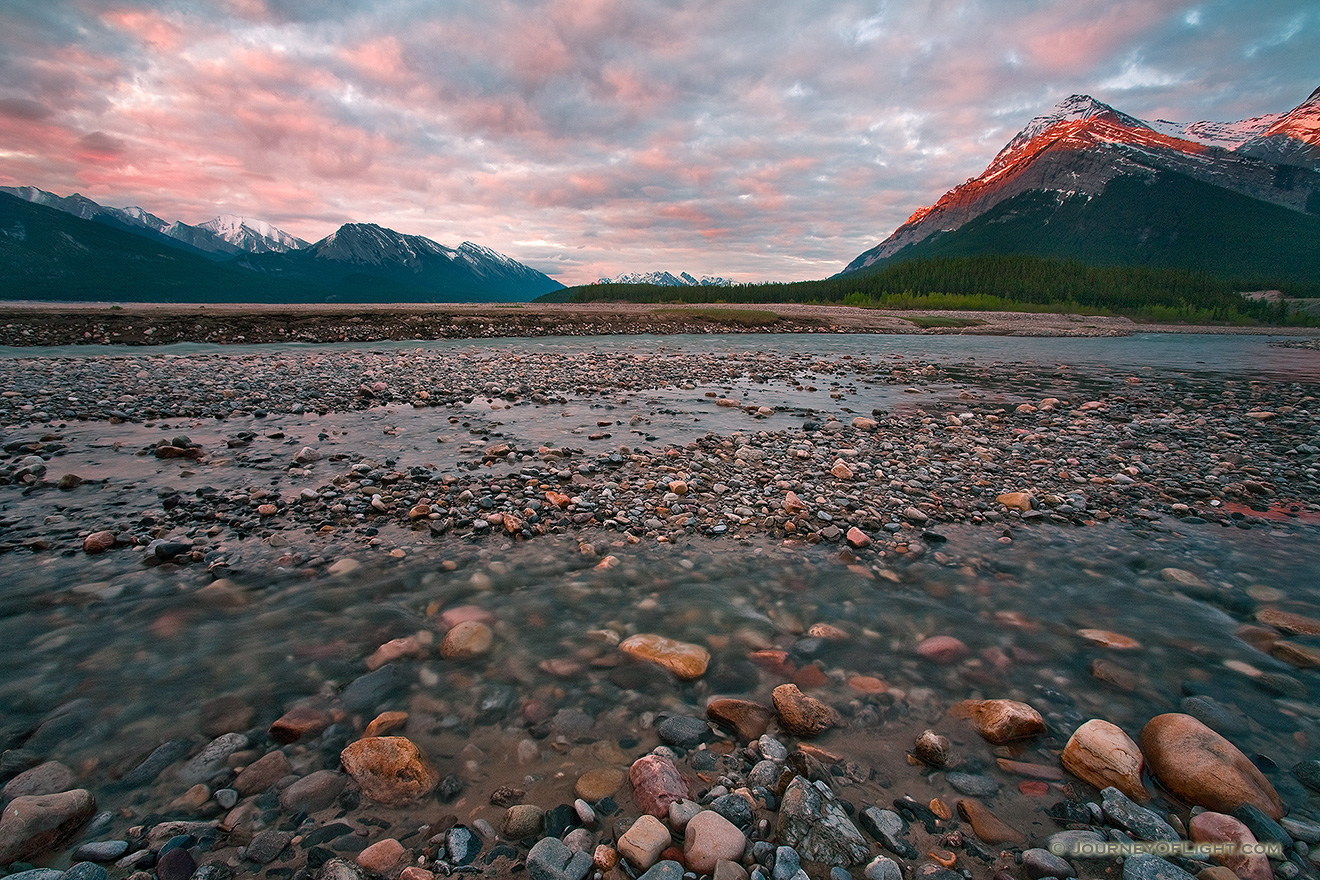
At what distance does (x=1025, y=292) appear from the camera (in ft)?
365

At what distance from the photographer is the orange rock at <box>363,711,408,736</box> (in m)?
3.21

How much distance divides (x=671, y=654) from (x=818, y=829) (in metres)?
1.64

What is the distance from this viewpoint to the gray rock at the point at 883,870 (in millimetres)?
2281

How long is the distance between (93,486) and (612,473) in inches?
280

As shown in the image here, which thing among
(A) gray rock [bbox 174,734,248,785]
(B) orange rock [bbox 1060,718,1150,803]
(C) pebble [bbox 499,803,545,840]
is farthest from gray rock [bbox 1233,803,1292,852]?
(A) gray rock [bbox 174,734,248,785]

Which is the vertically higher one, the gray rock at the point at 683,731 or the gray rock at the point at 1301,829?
the gray rock at the point at 1301,829

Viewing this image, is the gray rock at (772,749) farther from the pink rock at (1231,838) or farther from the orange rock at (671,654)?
the pink rock at (1231,838)

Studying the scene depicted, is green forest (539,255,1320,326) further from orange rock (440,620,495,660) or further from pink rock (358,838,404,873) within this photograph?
pink rock (358,838,404,873)

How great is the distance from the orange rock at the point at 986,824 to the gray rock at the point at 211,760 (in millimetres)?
3961

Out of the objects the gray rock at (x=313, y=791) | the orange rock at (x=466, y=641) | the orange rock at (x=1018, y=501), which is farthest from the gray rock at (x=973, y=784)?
the orange rock at (x=1018, y=501)

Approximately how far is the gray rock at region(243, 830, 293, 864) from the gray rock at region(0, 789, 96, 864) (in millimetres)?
854

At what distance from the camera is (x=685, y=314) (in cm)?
5184

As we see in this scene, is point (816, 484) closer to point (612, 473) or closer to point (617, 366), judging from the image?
point (612, 473)

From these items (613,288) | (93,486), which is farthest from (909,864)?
(613,288)
